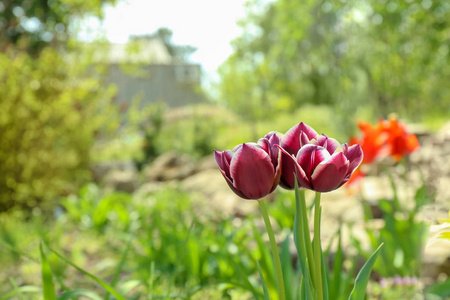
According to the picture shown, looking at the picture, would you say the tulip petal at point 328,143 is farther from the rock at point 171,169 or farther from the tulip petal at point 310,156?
the rock at point 171,169

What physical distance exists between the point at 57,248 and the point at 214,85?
12.1m

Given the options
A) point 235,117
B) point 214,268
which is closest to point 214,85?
point 235,117

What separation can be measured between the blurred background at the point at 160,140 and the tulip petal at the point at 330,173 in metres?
0.63

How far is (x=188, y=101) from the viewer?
29.6 metres

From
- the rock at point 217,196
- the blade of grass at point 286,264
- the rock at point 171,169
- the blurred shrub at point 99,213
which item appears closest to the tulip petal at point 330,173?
the blade of grass at point 286,264

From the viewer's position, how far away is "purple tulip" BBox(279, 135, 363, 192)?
0.94 m

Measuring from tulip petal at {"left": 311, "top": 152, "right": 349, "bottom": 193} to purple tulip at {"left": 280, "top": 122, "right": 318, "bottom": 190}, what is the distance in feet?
0.21

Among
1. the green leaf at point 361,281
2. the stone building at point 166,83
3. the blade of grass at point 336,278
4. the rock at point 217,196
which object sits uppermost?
the stone building at point 166,83

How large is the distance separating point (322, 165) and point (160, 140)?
42.0ft

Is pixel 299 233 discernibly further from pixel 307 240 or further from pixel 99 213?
pixel 99 213

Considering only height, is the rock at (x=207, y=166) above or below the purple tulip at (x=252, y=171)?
below

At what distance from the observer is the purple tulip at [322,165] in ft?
3.10

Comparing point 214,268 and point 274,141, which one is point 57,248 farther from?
point 274,141

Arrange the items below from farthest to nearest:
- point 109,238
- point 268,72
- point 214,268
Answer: point 268,72 → point 109,238 → point 214,268
